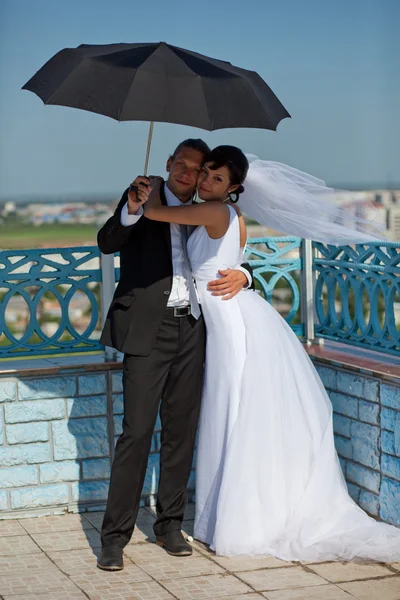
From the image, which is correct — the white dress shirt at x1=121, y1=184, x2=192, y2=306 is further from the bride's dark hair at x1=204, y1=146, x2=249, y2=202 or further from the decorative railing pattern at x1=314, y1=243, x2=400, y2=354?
the decorative railing pattern at x1=314, y1=243, x2=400, y2=354

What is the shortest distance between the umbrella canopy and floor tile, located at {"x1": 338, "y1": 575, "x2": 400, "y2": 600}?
162 centimetres

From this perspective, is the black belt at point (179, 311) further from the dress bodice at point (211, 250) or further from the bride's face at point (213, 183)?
the bride's face at point (213, 183)

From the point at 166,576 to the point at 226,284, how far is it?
3.65 feet

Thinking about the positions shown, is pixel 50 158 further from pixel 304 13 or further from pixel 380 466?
pixel 380 466

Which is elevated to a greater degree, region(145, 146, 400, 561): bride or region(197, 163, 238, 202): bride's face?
region(197, 163, 238, 202): bride's face

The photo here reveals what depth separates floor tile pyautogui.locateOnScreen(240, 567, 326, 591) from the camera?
354cm

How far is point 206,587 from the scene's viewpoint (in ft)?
11.6

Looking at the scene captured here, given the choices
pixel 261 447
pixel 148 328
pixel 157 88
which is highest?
pixel 157 88

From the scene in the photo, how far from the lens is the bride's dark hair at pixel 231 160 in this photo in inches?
144

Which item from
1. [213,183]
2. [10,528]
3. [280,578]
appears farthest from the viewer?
[10,528]

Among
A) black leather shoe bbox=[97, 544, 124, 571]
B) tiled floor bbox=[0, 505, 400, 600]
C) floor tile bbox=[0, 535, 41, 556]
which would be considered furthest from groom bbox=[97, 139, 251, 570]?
floor tile bbox=[0, 535, 41, 556]

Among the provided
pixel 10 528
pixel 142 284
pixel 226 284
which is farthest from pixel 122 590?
pixel 226 284

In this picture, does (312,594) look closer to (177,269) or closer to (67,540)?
(67,540)

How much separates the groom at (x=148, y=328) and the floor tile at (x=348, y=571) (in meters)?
0.54
